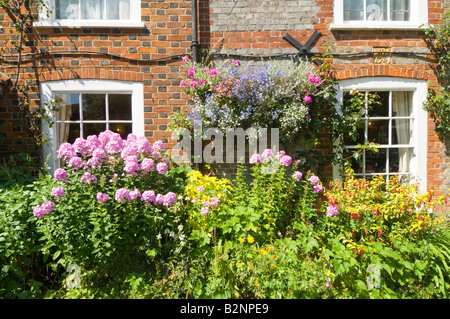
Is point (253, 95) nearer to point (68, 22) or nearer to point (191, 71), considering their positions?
point (191, 71)

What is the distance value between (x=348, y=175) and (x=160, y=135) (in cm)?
282

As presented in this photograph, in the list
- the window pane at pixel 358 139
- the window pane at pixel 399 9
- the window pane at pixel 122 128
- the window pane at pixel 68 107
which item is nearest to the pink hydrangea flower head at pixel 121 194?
the window pane at pixel 122 128

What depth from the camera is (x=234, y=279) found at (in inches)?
109

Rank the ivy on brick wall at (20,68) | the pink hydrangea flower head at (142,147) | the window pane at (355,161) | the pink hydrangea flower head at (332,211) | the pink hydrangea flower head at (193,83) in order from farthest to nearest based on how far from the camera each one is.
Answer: the window pane at (355,161), the ivy on brick wall at (20,68), the pink hydrangea flower head at (193,83), the pink hydrangea flower head at (332,211), the pink hydrangea flower head at (142,147)

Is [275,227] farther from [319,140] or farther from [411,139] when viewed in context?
[411,139]

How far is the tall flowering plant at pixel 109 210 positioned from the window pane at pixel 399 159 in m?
3.61

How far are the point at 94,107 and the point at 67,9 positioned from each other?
148 cm

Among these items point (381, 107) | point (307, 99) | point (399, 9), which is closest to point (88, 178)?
point (307, 99)

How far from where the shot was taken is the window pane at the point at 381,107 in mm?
4641

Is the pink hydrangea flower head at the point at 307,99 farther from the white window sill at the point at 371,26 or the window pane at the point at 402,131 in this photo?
the window pane at the point at 402,131

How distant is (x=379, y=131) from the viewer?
15.4 ft

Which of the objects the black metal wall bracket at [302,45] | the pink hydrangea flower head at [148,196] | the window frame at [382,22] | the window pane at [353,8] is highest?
the window pane at [353,8]

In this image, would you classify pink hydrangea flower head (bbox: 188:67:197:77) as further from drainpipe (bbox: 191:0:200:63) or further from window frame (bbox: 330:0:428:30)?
window frame (bbox: 330:0:428:30)
